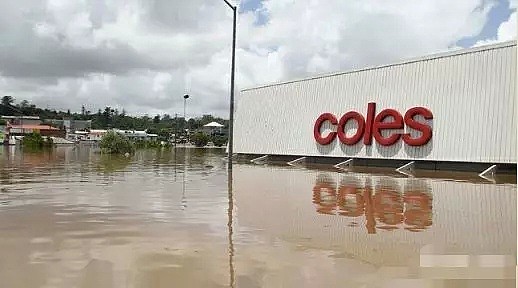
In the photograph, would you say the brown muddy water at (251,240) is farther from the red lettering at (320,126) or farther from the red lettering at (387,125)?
the red lettering at (320,126)

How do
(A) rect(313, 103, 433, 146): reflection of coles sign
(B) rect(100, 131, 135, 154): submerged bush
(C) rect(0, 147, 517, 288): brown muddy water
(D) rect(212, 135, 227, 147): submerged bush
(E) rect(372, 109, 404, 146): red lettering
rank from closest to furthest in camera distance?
(C) rect(0, 147, 517, 288): brown muddy water
(A) rect(313, 103, 433, 146): reflection of coles sign
(E) rect(372, 109, 404, 146): red lettering
(B) rect(100, 131, 135, 154): submerged bush
(D) rect(212, 135, 227, 147): submerged bush

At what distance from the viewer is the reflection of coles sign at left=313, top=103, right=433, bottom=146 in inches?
1078

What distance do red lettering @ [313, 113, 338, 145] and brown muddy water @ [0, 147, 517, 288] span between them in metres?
18.6

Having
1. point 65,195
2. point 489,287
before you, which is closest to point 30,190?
point 65,195

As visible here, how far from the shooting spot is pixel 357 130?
31.2m

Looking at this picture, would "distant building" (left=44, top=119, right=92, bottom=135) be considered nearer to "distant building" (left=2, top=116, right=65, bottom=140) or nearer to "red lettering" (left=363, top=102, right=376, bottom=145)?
"distant building" (left=2, top=116, right=65, bottom=140)

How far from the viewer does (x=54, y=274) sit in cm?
548

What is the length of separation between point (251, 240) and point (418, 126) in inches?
856

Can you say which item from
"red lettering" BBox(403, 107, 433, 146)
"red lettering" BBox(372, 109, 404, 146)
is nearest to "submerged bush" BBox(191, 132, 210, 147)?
"red lettering" BBox(372, 109, 404, 146)

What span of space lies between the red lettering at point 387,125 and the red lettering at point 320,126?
3.36 meters

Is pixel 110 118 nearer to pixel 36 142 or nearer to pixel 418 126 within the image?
pixel 36 142

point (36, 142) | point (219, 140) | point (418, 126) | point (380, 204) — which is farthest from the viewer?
point (219, 140)

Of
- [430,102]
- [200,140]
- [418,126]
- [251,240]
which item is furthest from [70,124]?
[251,240]

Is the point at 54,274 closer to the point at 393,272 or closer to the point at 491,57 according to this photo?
the point at 393,272
